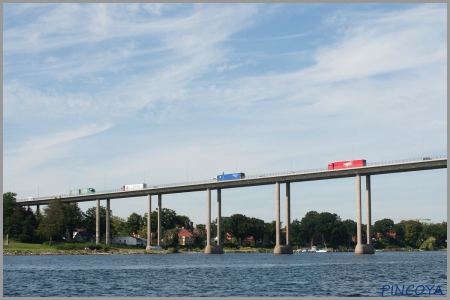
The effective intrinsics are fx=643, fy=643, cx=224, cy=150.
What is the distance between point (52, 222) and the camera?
568 feet

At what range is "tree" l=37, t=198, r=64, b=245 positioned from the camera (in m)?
172

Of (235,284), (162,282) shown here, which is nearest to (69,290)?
(162,282)

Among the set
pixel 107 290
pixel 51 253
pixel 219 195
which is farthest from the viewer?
pixel 219 195

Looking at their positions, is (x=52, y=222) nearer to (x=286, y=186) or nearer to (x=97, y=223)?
(x=97, y=223)

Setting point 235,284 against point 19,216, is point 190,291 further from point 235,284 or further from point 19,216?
point 19,216

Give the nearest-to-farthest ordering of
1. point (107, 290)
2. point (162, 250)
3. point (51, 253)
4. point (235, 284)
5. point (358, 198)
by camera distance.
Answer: point (107, 290) < point (235, 284) < point (358, 198) < point (51, 253) < point (162, 250)

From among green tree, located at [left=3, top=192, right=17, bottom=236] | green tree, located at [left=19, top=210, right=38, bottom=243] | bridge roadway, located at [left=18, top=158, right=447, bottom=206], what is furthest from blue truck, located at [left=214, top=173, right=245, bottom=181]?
green tree, located at [left=3, top=192, right=17, bottom=236]

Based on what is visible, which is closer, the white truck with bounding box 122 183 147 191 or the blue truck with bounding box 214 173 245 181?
the blue truck with bounding box 214 173 245 181

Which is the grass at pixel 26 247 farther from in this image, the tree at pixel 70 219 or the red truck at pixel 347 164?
the red truck at pixel 347 164

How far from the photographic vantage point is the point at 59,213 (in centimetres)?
17475

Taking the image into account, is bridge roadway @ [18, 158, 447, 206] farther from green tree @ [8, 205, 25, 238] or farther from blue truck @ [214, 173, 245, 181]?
green tree @ [8, 205, 25, 238]

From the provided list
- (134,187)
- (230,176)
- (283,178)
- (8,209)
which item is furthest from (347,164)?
(8,209)

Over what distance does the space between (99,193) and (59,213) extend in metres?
21.7

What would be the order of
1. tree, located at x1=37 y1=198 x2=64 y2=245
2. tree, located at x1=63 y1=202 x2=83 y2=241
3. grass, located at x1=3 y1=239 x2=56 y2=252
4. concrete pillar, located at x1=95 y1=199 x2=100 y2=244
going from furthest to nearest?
concrete pillar, located at x1=95 y1=199 x2=100 y2=244
tree, located at x1=63 y1=202 x2=83 y2=241
tree, located at x1=37 y1=198 x2=64 y2=245
grass, located at x1=3 y1=239 x2=56 y2=252
